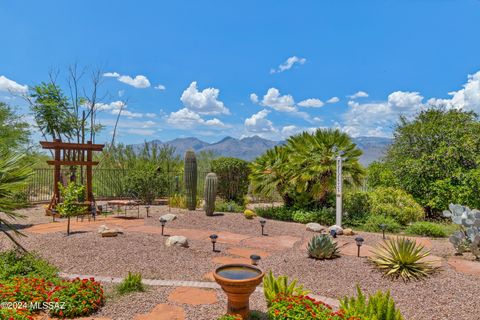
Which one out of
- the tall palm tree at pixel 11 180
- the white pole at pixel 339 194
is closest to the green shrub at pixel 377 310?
the tall palm tree at pixel 11 180

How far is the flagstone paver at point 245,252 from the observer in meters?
6.34

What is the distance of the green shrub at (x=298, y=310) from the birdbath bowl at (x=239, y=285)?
0.31 metres

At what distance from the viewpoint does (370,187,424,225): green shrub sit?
9898mm

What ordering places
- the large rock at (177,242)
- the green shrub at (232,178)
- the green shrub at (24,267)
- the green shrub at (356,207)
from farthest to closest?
1. the green shrub at (232,178)
2. the green shrub at (356,207)
3. the large rock at (177,242)
4. the green shrub at (24,267)

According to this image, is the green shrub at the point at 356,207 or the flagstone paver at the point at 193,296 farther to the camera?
the green shrub at the point at 356,207

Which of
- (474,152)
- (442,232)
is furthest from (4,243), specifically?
(474,152)

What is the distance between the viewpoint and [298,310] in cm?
318

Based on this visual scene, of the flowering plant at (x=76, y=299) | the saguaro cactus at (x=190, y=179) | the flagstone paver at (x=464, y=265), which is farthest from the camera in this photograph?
the saguaro cactus at (x=190, y=179)

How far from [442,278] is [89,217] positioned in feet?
30.5

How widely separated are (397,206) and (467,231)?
4.50m

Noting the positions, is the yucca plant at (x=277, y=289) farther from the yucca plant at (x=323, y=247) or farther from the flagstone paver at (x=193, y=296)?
the yucca plant at (x=323, y=247)

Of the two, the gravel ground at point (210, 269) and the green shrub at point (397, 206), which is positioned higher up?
the green shrub at point (397, 206)

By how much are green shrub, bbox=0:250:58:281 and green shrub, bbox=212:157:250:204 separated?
28.0ft

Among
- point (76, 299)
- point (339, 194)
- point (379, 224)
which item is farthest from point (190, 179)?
point (76, 299)
